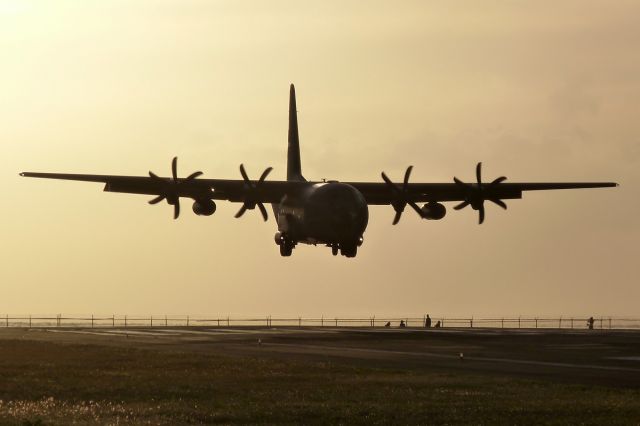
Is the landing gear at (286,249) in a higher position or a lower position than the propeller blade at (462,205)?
lower

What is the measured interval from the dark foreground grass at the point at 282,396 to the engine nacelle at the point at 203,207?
1485 cm

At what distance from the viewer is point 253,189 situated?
64.8m

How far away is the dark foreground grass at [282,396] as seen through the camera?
97.4ft

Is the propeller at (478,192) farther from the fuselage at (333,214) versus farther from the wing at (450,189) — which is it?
the fuselage at (333,214)

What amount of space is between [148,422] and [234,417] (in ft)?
8.41

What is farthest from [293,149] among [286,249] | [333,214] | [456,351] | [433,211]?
[456,351]

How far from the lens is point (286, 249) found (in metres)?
68.4

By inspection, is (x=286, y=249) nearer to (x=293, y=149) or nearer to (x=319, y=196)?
(x=319, y=196)

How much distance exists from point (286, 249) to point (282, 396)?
33731 mm

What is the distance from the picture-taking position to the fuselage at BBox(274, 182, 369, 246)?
2338 inches

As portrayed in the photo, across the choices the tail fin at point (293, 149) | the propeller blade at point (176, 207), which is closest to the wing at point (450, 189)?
the tail fin at point (293, 149)

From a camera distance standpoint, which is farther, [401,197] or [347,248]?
[401,197]

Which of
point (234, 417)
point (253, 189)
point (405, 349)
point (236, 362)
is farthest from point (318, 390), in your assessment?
point (253, 189)

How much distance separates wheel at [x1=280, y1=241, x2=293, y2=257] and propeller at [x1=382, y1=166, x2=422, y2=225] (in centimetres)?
728
